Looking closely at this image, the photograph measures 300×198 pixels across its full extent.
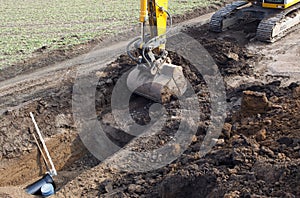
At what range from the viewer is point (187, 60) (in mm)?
10164

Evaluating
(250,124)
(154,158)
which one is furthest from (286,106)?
A: (154,158)

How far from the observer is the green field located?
1436 centimetres

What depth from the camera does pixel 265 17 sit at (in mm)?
12227

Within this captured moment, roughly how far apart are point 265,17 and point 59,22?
1092 cm

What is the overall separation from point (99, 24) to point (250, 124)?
12001 mm

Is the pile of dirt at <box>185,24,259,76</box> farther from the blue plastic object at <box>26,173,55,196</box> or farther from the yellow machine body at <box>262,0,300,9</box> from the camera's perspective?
the blue plastic object at <box>26,173,55,196</box>

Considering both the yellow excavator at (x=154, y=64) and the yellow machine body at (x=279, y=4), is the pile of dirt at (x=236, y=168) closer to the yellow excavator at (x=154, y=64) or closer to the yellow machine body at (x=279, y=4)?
the yellow excavator at (x=154, y=64)

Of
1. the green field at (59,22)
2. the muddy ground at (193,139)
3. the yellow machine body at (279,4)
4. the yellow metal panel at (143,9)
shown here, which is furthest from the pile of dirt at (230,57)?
the green field at (59,22)

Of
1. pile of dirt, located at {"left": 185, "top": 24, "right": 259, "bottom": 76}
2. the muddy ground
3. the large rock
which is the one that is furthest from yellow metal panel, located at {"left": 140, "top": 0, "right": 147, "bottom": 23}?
pile of dirt, located at {"left": 185, "top": 24, "right": 259, "bottom": 76}

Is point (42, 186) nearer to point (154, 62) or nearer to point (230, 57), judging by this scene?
point (154, 62)

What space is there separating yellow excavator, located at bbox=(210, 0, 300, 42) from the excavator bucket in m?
4.51

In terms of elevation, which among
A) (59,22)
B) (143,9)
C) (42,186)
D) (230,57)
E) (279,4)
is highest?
(143,9)

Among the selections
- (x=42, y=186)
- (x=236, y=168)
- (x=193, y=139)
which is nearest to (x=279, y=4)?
(x=193, y=139)

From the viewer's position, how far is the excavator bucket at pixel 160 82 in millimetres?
8492
